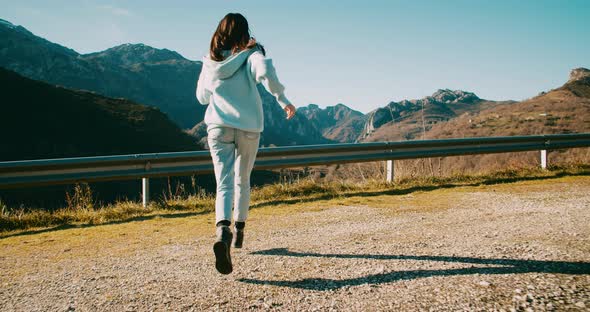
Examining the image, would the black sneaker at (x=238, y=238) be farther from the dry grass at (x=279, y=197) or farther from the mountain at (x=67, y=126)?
the mountain at (x=67, y=126)

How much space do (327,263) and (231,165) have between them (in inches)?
43.2

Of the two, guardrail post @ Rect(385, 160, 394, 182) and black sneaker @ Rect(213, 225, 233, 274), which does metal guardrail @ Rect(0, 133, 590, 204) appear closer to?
guardrail post @ Rect(385, 160, 394, 182)

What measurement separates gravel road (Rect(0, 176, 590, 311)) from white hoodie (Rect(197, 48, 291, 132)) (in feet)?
3.84

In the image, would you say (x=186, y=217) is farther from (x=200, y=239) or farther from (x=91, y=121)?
(x=91, y=121)

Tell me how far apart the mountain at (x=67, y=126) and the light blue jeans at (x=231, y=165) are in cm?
9040

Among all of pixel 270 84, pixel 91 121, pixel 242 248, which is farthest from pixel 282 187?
pixel 91 121

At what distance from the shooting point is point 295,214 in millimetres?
5273

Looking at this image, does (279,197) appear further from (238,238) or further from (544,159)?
(544,159)

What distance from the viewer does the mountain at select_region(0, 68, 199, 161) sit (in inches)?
3316

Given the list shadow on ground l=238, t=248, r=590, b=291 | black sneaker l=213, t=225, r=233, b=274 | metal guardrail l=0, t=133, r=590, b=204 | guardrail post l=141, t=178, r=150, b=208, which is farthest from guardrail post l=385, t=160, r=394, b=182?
black sneaker l=213, t=225, r=233, b=274

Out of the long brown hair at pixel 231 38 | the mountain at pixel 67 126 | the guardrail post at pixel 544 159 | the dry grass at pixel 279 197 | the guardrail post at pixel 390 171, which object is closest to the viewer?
the long brown hair at pixel 231 38

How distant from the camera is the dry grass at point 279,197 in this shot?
533 cm

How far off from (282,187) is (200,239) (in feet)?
9.24

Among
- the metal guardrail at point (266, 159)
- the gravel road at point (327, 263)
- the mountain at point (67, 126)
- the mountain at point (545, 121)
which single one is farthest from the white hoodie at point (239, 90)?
the mountain at point (67, 126)
